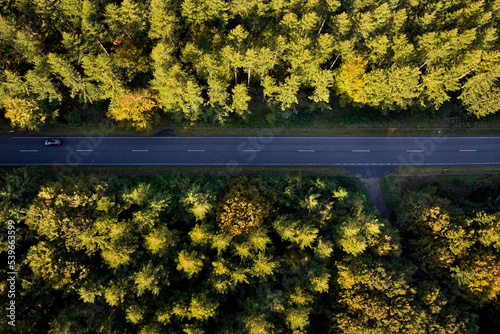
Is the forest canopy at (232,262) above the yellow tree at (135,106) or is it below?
below

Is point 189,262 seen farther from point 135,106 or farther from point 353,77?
point 353,77

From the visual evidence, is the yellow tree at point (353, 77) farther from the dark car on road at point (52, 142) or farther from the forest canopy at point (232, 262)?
the dark car on road at point (52, 142)

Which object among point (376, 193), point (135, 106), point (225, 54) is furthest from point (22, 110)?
point (376, 193)

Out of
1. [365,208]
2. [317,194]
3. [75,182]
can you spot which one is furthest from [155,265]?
[365,208]

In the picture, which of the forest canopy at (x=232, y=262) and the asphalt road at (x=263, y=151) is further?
the asphalt road at (x=263, y=151)

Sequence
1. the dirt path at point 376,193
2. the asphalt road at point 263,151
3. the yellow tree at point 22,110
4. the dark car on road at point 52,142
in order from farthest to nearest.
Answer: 1. the dirt path at point 376,193
2. the asphalt road at point 263,151
3. the dark car on road at point 52,142
4. the yellow tree at point 22,110

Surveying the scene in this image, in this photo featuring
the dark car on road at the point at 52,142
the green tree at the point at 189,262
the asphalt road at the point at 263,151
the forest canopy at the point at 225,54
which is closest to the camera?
the green tree at the point at 189,262

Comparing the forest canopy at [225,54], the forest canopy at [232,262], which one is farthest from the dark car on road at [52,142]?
the forest canopy at [232,262]
